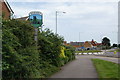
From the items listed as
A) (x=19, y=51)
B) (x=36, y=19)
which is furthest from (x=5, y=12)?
(x=19, y=51)

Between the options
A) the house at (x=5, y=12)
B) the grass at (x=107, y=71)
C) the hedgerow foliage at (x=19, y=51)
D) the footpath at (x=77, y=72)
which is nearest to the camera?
the hedgerow foliage at (x=19, y=51)

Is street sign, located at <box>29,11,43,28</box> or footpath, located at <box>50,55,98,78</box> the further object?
footpath, located at <box>50,55,98,78</box>

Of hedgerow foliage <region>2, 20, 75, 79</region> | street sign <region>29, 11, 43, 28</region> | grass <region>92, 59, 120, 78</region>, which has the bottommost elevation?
grass <region>92, 59, 120, 78</region>

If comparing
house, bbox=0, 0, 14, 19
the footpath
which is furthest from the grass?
house, bbox=0, 0, 14, 19

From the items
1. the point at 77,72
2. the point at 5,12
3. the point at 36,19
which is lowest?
the point at 77,72

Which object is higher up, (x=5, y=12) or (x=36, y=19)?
(x=5, y=12)

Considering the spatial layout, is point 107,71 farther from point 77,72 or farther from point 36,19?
point 36,19

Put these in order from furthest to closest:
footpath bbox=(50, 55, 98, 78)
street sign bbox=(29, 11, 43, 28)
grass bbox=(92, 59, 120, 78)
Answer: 1. grass bbox=(92, 59, 120, 78)
2. footpath bbox=(50, 55, 98, 78)
3. street sign bbox=(29, 11, 43, 28)

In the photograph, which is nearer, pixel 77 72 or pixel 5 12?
pixel 5 12

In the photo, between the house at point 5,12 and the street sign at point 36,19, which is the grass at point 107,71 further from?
the house at point 5,12

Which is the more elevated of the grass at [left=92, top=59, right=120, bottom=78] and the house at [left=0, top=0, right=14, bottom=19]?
the house at [left=0, top=0, right=14, bottom=19]

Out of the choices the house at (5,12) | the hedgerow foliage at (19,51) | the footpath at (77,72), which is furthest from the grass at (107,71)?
the house at (5,12)

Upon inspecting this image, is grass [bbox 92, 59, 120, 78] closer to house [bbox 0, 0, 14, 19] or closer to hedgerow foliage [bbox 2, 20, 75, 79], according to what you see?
hedgerow foliage [bbox 2, 20, 75, 79]

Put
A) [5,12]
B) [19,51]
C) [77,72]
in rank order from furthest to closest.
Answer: [77,72] < [5,12] < [19,51]
